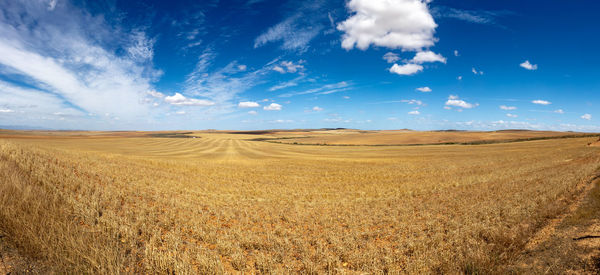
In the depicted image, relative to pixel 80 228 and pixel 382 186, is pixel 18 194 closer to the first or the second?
pixel 80 228

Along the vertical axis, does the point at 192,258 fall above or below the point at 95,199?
below

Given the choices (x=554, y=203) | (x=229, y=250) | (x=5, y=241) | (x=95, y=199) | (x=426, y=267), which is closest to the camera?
(x=5, y=241)

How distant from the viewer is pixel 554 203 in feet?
30.8

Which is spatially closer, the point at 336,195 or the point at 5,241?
the point at 5,241

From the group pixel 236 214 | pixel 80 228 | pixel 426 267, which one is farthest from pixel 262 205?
pixel 426 267

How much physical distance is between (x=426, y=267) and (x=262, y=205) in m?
8.37

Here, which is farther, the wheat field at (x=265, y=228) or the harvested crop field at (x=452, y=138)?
the harvested crop field at (x=452, y=138)

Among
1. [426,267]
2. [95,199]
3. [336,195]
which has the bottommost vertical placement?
[336,195]

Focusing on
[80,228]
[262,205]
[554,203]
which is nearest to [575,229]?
[554,203]

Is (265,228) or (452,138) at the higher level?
(452,138)

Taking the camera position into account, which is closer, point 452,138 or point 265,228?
point 265,228

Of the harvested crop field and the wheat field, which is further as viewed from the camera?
the harvested crop field

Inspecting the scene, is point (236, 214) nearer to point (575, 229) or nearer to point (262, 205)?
point (262, 205)

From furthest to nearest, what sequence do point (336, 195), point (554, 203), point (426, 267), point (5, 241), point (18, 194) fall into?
point (336, 195), point (554, 203), point (18, 194), point (426, 267), point (5, 241)
